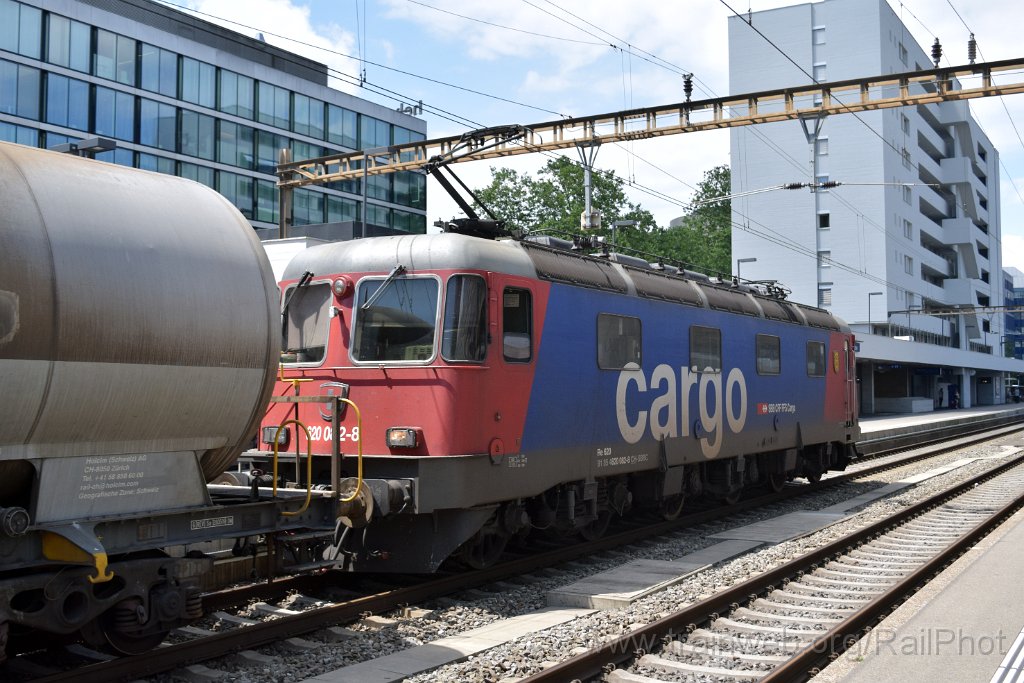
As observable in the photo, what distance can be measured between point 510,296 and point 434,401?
1.49 metres

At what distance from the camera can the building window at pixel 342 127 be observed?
56938mm

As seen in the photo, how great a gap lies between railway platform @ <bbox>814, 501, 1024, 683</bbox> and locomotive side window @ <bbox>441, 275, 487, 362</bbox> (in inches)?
174

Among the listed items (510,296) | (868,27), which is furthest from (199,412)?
(868,27)

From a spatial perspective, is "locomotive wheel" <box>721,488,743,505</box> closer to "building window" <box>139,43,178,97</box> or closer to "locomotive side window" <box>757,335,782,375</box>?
"locomotive side window" <box>757,335,782,375</box>

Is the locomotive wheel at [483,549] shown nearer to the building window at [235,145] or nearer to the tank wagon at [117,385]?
the tank wagon at [117,385]

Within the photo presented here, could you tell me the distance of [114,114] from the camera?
149 feet

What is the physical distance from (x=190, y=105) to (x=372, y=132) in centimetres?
1330

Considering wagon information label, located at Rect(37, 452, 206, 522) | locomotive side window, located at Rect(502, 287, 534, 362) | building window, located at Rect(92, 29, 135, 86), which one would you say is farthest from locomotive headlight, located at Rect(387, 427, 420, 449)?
building window, located at Rect(92, 29, 135, 86)

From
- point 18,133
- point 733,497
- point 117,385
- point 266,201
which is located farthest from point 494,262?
point 266,201

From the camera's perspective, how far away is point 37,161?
250 inches

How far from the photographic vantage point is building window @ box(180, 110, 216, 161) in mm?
48781

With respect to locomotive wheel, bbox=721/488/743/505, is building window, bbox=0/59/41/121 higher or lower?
higher

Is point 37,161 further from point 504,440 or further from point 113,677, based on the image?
point 504,440

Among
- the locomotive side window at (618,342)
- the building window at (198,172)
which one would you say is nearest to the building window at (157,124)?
the building window at (198,172)
